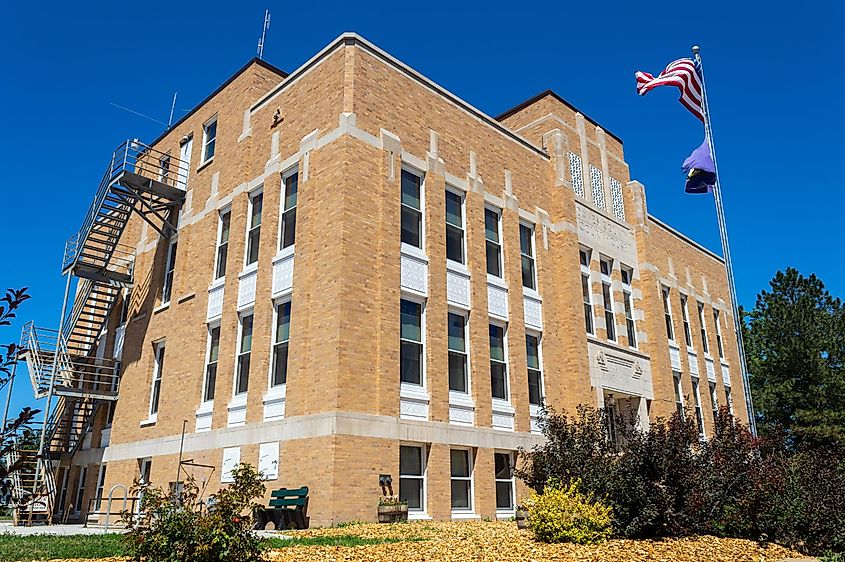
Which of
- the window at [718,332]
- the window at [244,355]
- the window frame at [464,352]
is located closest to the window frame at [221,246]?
the window at [244,355]

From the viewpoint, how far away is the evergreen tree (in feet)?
127

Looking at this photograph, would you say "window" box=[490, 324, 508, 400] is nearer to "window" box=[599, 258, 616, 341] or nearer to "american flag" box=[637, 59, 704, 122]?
"window" box=[599, 258, 616, 341]

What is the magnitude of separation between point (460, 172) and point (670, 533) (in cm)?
1280

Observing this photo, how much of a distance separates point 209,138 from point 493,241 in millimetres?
11880

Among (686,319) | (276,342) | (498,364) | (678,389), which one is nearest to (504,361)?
(498,364)

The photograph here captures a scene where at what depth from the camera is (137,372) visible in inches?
961

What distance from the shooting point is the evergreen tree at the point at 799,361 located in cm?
3862

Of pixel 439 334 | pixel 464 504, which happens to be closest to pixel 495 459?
pixel 464 504

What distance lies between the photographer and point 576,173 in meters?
28.0

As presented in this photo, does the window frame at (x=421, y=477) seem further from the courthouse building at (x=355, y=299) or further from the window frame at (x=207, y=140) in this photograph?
the window frame at (x=207, y=140)

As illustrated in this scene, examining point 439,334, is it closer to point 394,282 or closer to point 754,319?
point 394,282

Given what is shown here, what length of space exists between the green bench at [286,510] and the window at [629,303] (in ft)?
55.6

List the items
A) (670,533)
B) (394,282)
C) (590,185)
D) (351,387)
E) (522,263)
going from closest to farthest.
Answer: (670,533) → (351,387) → (394,282) → (522,263) → (590,185)

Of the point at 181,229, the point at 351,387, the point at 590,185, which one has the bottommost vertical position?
the point at 351,387
